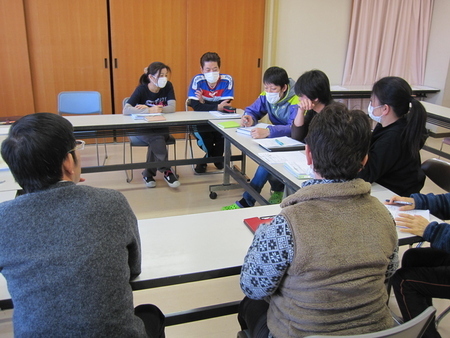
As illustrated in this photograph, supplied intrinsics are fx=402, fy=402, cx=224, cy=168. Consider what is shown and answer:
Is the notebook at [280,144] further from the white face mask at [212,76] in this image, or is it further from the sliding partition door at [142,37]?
the sliding partition door at [142,37]

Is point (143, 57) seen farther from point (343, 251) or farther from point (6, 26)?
point (343, 251)

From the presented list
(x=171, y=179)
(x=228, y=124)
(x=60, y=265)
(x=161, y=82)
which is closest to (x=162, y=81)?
(x=161, y=82)

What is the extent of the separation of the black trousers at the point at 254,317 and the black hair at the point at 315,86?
1.60 meters

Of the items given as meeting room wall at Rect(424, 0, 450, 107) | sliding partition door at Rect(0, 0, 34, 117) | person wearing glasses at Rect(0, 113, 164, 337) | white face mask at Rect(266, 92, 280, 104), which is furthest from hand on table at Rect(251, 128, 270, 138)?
meeting room wall at Rect(424, 0, 450, 107)

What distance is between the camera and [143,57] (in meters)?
4.83

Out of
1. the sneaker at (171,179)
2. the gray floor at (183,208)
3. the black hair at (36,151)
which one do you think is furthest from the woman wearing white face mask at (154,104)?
the black hair at (36,151)

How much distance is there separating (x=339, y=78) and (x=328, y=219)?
530 cm

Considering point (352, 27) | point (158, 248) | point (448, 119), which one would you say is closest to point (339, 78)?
point (352, 27)

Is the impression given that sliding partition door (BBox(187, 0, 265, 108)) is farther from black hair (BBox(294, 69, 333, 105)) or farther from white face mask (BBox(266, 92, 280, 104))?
black hair (BBox(294, 69, 333, 105))

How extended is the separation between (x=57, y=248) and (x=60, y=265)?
0.04 metres

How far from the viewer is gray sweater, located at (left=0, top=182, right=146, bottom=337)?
94cm

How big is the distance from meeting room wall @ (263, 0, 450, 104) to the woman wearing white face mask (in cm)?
207

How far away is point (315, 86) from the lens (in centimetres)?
257

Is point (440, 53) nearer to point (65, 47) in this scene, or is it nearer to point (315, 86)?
point (315, 86)
